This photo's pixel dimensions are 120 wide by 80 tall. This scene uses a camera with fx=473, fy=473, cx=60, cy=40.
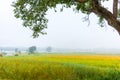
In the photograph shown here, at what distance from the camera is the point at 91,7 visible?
31.8 metres

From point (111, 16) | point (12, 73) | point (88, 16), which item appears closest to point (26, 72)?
point (12, 73)

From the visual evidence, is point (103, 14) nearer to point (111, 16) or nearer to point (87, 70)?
point (111, 16)

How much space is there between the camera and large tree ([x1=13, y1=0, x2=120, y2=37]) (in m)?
31.1

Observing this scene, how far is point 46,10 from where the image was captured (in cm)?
3297

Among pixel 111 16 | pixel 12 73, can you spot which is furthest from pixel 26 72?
pixel 111 16

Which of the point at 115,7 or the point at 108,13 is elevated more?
the point at 115,7

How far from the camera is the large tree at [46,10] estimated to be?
31141 mm

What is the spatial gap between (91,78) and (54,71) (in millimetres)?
3644

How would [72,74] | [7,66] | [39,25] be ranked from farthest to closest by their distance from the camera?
[7,66] < [72,74] < [39,25]

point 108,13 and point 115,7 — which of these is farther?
point 108,13

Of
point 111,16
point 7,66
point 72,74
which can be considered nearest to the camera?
point 111,16

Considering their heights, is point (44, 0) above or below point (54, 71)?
above

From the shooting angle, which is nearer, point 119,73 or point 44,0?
point 44,0

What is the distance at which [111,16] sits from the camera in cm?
3114
